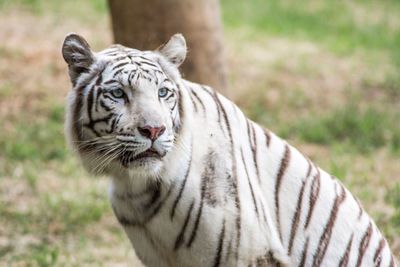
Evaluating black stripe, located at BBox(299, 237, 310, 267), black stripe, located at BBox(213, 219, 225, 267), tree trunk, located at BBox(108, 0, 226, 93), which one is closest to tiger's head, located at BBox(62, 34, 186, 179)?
black stripe, located at BBox(213, 219, 225, 267)

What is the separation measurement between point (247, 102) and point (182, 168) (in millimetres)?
4996

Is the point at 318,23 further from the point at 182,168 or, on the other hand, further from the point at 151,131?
the point at 151,131

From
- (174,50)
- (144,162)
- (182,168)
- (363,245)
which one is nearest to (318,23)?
(363,245)

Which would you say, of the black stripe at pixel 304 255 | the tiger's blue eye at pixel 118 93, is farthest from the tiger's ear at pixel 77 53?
the black stripe at pixel 304 255

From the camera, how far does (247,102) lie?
8102mm

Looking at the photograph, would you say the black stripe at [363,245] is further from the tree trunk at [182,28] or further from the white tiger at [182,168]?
the tree trunk at [182,28]

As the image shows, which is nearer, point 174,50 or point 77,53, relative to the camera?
point 77,53

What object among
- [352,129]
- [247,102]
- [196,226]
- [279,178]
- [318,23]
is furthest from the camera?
[318,23]

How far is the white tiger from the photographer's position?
10.0ft

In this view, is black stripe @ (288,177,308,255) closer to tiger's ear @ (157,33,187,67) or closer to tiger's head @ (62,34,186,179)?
tiger's head @ (62,34,186,179)

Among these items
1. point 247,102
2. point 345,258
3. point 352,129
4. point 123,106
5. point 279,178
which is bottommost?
point 352,129

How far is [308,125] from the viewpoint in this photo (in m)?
7.50

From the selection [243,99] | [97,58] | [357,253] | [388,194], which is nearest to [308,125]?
[243,99]

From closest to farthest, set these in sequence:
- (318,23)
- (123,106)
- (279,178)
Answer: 1. (123,106)
2. (279,178)
3. (318,23)
